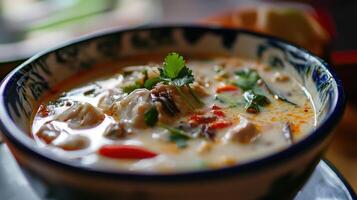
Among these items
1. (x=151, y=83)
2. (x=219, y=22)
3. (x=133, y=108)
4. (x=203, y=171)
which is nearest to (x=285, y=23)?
(x=219, y=22)

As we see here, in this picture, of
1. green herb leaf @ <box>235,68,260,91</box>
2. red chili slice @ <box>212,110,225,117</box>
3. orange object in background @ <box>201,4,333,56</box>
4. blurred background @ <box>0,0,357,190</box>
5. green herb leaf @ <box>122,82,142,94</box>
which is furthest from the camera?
orange object in background @ <box>201,4,333,56</box>

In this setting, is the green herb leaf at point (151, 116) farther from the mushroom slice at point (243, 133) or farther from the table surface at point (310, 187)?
the table surface at point (310, 187)

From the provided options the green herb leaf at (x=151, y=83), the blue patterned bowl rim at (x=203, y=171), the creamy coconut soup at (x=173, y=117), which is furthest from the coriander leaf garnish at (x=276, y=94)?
the green herb leaf at (x=151, y=83)

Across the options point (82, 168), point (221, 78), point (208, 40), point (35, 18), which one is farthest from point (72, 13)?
point (82, 168)

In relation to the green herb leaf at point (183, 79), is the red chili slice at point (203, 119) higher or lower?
lower

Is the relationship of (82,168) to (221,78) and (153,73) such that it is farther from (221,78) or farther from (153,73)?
(221,78)

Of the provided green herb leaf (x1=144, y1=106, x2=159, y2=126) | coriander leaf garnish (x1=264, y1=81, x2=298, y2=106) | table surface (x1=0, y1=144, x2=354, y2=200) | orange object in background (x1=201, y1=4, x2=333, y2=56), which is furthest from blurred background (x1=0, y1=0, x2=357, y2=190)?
green herb leaf (x1=144, y1=106, x2=159, y2=126)

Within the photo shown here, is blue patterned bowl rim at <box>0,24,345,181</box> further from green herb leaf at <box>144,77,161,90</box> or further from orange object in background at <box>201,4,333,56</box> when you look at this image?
orange object in background at <box>201,4,333,56</box>
